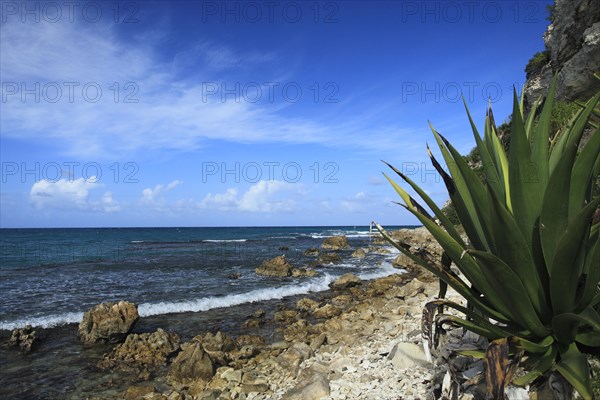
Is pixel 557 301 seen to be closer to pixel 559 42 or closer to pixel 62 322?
pixel 62 322

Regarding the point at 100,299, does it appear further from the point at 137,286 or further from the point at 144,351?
the point at 144,351

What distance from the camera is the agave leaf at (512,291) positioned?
88.2 inches

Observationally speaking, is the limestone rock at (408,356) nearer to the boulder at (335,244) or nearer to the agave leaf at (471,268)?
the agave leaf at (471,268)

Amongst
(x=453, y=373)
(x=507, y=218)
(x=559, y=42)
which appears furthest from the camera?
(x=559, y=42)

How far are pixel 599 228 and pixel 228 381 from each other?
649 centimetres

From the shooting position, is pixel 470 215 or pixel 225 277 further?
pixel 225 277

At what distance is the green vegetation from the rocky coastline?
21334mm

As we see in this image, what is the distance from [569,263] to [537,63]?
99.2ft

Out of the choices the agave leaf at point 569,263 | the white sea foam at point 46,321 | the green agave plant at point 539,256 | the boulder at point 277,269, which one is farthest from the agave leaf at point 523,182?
the boulder at point 277,269

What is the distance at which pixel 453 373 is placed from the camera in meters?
2.74

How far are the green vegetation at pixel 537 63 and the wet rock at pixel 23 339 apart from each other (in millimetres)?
31116

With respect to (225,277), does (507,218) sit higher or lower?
higher

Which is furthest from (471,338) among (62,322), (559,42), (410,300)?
(559,42)

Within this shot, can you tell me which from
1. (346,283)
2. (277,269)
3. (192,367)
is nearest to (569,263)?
(192,367)
